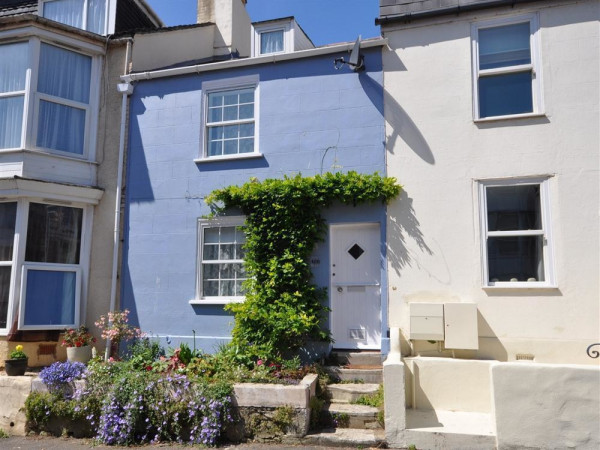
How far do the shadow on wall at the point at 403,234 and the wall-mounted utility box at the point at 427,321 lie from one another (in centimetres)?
78

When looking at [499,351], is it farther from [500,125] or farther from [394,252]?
[500,125]

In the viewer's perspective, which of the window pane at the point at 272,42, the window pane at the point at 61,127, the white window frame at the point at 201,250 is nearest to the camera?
the white window frame at the point at 201,250

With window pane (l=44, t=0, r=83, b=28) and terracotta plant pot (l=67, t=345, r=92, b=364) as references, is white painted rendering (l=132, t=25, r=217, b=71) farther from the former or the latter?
terracotta plant pot (l=67, t=345, r=92, b=364)

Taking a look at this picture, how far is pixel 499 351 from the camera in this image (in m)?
7.54

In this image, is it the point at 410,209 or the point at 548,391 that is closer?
the point at 548,391

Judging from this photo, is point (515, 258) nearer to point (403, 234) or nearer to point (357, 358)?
point (403, 234)

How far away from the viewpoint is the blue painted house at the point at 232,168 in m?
8.46

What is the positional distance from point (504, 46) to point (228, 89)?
512 centimetres

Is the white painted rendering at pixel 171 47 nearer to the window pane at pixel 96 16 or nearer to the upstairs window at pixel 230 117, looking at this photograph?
the window pane at pixel 96 16

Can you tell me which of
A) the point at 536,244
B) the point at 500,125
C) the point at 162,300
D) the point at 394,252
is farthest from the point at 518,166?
the point at 162,300

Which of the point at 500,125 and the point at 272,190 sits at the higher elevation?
the point at 500,125

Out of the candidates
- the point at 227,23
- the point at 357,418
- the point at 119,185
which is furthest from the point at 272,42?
the point at 357,418

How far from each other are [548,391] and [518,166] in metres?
3.64

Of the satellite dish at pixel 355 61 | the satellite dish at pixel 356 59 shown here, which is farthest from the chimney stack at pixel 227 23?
the satellite dish at pixel 356 59
